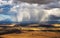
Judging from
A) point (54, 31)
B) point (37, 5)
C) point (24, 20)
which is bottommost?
point (54, 31)

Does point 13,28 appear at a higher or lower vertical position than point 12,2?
lower

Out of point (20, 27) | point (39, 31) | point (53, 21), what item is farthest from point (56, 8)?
point (20, 27)

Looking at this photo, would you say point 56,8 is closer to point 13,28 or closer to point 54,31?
point 54,31

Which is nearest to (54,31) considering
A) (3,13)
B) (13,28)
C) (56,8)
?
(56,8)

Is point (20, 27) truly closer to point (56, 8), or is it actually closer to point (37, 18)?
point (37, 18)

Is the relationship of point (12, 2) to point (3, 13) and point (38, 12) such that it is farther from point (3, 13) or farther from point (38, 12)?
point (38, 12)

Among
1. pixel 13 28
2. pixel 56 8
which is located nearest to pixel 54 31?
pixel 56 8

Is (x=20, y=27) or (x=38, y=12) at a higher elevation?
(x=38, y=12)
